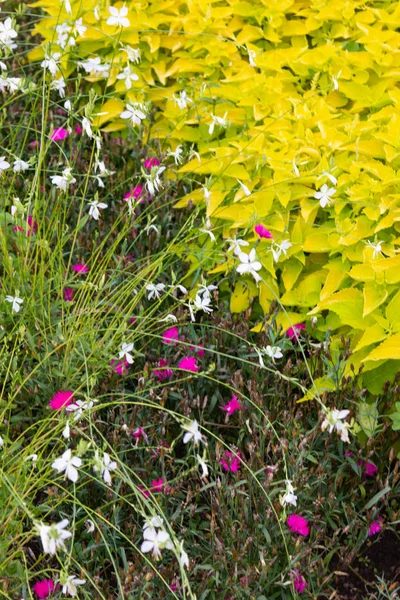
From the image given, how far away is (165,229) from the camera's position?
10.3 ft

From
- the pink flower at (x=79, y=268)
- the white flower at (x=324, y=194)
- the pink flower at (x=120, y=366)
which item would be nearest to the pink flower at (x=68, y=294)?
the pink flower at (x=79, y=268)

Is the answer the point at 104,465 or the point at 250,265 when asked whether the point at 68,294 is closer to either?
the point at 250,265

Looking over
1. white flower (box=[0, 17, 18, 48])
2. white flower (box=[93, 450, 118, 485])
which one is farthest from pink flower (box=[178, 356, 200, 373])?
white flower (box=[0, 17, 18, 48])

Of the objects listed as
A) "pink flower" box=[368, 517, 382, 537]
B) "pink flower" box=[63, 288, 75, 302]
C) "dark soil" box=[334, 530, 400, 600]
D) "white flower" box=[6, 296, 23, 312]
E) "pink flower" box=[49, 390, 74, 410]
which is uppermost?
"white flower" box=[6, 296, 23, 312]

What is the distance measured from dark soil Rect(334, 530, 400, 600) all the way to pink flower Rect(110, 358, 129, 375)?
2.49ft

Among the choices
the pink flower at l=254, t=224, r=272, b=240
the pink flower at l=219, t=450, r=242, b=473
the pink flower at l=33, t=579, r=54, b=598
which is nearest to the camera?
the pink flower at l=33, t=579, r=54, b=598

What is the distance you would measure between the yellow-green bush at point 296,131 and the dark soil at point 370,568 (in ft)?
1.45

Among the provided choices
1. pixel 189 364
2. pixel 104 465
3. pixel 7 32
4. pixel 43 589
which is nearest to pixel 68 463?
pixel 104 465

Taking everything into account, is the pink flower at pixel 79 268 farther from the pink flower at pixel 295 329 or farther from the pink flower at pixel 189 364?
the pink flower at pixel 295 329

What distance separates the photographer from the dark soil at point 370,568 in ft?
7.54

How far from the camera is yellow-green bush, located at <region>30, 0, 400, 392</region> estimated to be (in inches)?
103

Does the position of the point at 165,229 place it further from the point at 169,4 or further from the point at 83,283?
the point at 169,4

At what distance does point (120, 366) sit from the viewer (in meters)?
2.53

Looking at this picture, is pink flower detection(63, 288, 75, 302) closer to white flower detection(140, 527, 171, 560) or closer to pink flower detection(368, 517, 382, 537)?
pink flower detection(368, 517, 382, 537)
